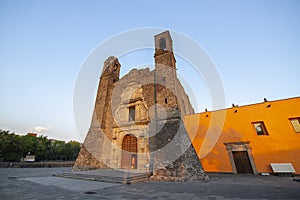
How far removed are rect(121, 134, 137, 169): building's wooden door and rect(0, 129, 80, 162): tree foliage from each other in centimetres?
2159

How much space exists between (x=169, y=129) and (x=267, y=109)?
9636mm

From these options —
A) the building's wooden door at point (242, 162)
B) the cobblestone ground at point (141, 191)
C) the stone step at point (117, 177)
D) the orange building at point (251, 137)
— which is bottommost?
the cobblestone ground at point (141, 191)

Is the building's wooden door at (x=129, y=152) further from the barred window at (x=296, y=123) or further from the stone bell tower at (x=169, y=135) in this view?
the barred window at (x=296, y=123)

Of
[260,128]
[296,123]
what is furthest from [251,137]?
[296,123]

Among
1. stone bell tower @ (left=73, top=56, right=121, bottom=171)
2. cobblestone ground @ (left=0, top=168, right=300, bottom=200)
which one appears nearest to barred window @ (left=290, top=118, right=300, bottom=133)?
cobblestone ground @ (left=0, top=168, right=300, bottom=200)

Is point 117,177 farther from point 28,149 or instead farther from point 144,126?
point 28,149

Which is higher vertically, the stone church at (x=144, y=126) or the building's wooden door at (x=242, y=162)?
the stone church at (x=144, y=126)

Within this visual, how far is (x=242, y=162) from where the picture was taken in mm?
11711

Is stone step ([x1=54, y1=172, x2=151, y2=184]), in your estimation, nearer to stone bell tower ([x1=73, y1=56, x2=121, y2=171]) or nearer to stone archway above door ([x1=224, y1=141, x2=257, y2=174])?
stone bell tower ([x1=73, y1=56, x2=121, y2=171])

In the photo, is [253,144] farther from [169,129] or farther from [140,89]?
[140,89]

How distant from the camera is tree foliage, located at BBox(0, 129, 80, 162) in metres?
21.1

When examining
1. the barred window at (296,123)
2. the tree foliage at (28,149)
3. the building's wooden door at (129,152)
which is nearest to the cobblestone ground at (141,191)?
the building's wooden door at (129,152)

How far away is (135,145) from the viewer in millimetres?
11461

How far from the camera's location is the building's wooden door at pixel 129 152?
11082 millimetres
